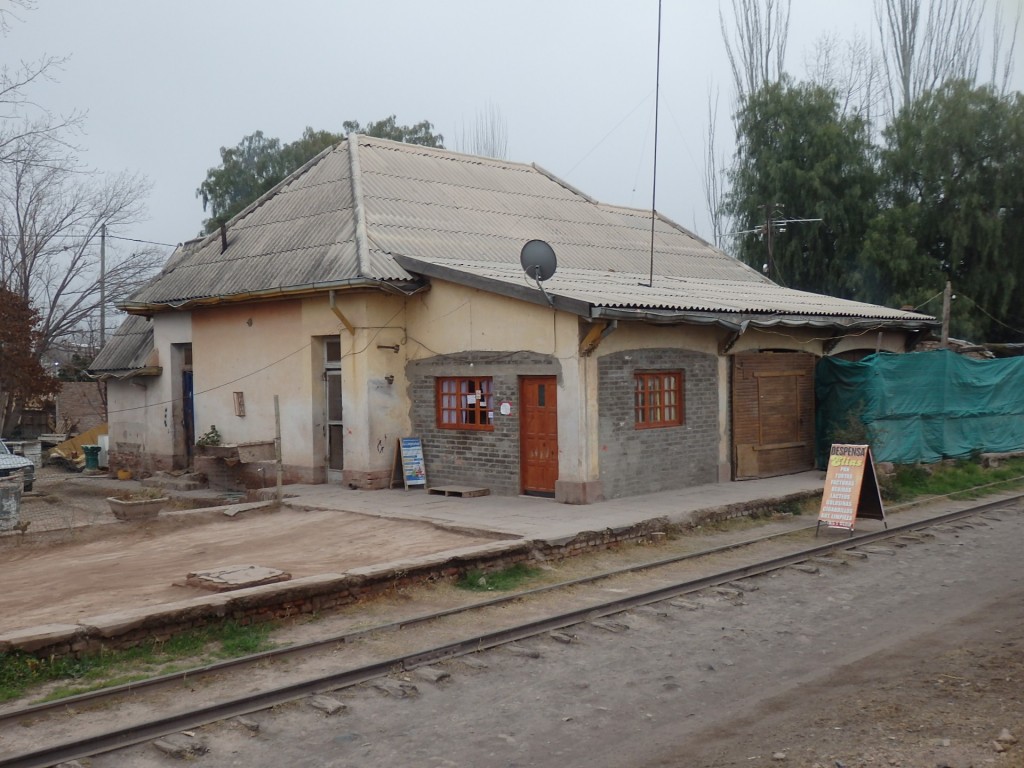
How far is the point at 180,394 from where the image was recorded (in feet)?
69.7

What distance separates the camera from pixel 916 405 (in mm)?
18656

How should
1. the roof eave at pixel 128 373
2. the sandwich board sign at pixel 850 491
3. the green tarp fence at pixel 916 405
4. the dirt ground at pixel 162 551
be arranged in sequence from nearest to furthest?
1. the dirt ground at pixel 162 551
2. the sandwich board sign at pixel 850 491
3. the green tarp fence at pixel 916 405
4. the roof eave at pixel 128 373

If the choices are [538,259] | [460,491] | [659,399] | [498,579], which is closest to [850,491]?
[659,399]

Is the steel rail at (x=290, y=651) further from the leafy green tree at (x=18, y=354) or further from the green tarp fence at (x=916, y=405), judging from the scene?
the leafy green tree at (x=18, y=354)

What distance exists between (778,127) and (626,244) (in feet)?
60.3

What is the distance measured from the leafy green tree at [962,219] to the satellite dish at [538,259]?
22.8 meters

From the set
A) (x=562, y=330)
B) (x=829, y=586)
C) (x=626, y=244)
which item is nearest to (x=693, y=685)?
(x=829, y=586)

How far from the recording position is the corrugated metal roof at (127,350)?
2244 centimetres

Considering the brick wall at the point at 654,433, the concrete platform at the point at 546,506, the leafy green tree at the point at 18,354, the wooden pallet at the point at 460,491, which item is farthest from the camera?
the leafy green tree at the point at 18,354

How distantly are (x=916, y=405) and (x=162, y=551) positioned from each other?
550 inches

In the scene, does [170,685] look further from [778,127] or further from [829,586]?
[778,127]

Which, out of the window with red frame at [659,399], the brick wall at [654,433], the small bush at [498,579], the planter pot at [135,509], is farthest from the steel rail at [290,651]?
the planter pot at [135,509]

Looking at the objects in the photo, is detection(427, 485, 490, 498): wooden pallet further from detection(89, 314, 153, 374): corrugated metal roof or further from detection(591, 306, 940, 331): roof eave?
detection(89, 314, 153, 374): corrugated metal roof

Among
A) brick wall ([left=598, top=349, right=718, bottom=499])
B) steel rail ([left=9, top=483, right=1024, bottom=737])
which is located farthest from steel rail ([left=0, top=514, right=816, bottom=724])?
brick wall ([left=598, top=349, right=718, bottom=499])
